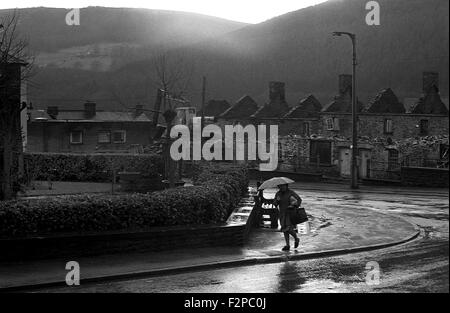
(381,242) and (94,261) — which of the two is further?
(381,242)

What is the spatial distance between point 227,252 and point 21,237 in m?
4.89

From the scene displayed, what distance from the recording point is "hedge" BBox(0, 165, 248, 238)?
14.0 m

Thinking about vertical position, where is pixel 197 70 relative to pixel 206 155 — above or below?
above

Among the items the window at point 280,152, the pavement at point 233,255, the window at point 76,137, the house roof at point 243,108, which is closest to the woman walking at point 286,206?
the pavement at point 233,255

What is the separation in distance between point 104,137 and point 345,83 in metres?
23.9

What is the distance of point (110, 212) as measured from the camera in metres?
15.0

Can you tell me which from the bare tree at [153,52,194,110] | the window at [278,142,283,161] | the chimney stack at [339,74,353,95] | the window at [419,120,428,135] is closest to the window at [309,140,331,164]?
the window at [278,142,283,161]

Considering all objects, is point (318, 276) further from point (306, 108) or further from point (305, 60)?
point (306, 108)

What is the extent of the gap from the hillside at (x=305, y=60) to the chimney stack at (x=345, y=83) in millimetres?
1069

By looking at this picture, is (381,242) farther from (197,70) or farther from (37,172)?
(197,70)

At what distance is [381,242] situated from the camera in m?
17.4

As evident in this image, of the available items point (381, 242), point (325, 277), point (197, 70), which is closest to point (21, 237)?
point (325, 277)

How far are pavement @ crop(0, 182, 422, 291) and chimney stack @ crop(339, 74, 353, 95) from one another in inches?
1232

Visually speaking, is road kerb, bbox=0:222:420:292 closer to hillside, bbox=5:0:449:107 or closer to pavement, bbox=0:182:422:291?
pavement, bbox=0:182:422:291
